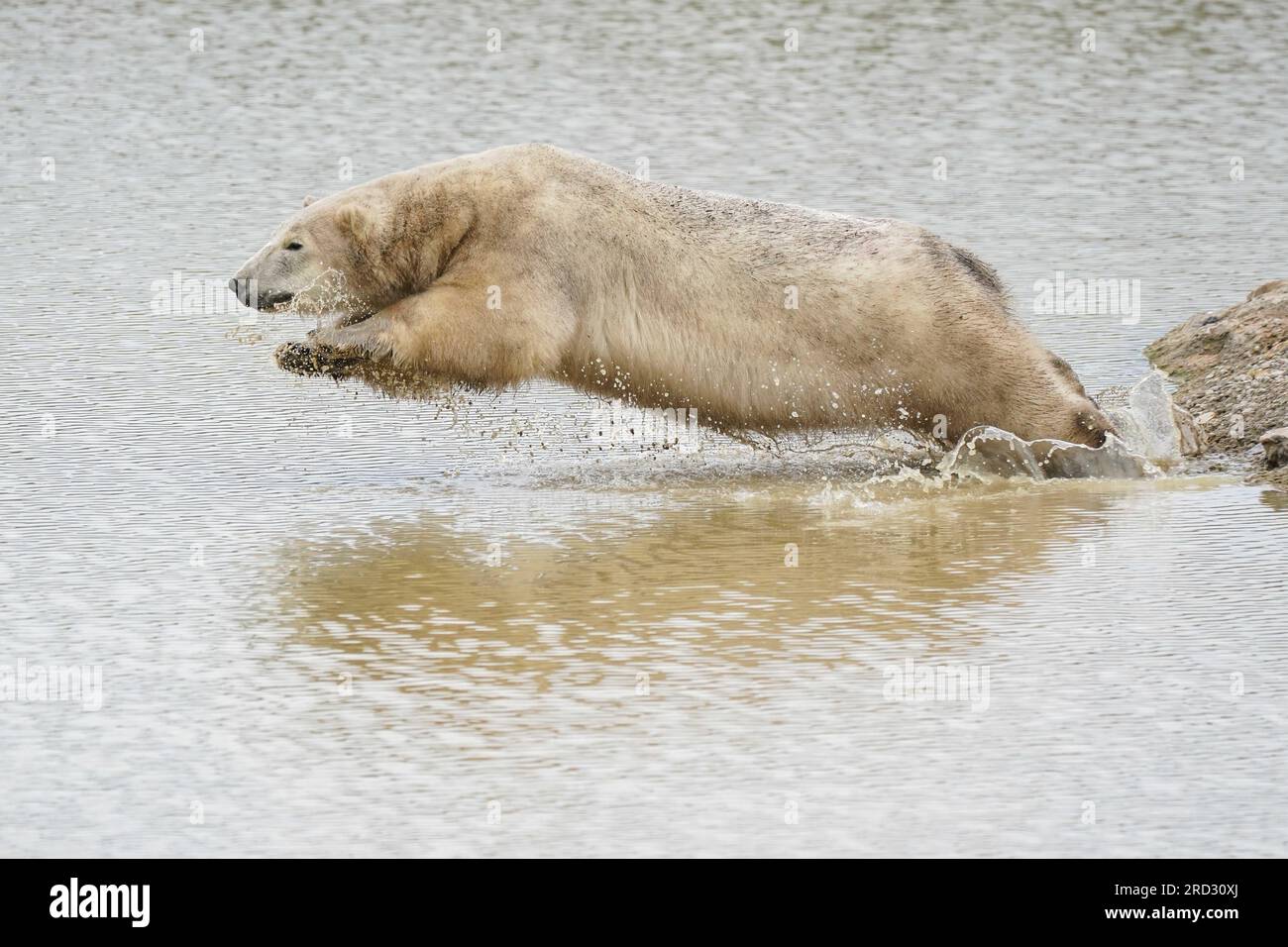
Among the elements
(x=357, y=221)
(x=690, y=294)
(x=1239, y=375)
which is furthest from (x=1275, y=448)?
(x=357, y=221)

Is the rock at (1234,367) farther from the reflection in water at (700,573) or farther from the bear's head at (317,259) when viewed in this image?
the bear's head at (317,259)

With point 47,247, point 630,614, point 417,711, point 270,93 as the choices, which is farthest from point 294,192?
point 417,711

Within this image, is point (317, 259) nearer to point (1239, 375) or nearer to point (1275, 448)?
point (1275, 448)

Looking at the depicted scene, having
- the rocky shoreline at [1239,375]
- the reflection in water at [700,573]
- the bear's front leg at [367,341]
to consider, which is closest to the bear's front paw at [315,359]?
the bear's front leg at [367,341]

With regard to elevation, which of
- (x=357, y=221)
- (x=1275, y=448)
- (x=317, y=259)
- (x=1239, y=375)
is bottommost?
(x=1275, y=448)

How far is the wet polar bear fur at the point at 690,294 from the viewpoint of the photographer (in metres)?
7.90

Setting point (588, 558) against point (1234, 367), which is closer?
point (588, 558)

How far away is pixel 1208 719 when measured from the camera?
5.11 metres

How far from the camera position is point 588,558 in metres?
6.84

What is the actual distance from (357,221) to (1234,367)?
3.97 meters

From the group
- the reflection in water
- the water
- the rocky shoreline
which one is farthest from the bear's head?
the rocky shoreline

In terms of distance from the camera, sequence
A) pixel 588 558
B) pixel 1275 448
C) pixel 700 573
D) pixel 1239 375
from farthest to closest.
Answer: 1. pixel 1239 375
2. pixel 1275 448
3. pixel 588 558
4. pixel 700 573

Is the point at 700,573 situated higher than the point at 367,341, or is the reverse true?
the point at 367,341

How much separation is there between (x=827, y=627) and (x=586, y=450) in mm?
2858
